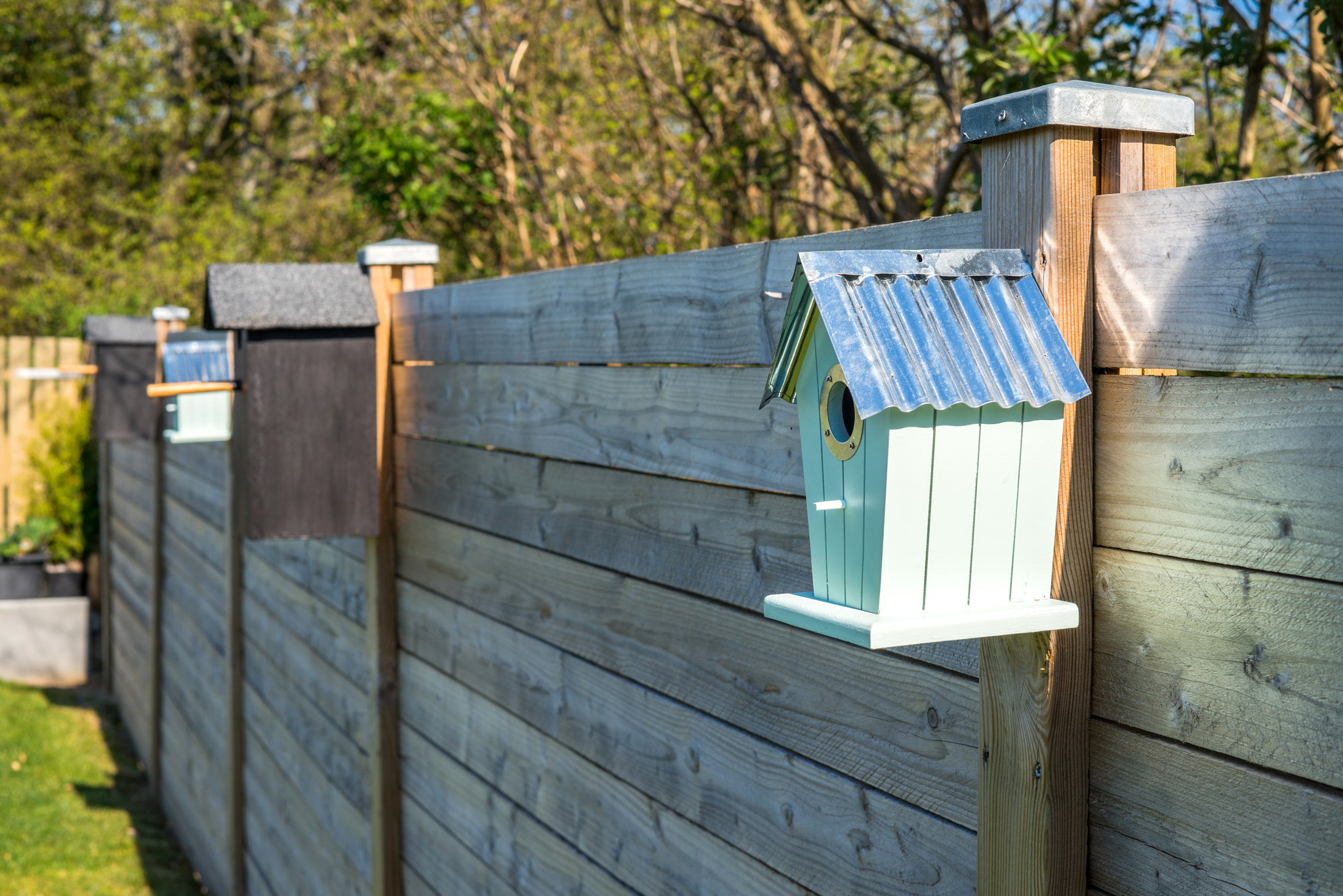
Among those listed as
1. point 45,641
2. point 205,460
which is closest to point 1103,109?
point 205,460

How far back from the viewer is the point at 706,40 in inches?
215

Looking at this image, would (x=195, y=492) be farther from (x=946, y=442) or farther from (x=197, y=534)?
(x=946, y=442)

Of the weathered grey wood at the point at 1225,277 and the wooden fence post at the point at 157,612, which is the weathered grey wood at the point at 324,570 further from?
the wooden fence post at the point at 157,612

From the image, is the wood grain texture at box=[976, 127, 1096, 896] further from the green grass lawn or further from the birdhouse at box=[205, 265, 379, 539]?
the green grass lawn

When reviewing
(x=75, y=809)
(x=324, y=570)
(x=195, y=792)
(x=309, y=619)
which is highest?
(x=324, y=570)

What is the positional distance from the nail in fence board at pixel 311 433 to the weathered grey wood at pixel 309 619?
0.35 m

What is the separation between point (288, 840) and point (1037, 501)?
3.25 meters

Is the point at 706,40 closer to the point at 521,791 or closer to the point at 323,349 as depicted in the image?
the point at 323,349

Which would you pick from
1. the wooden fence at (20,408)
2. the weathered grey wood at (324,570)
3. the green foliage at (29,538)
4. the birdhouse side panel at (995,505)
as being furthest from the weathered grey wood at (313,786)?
the wooden fence at (20,408)

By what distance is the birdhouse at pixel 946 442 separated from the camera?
101cm

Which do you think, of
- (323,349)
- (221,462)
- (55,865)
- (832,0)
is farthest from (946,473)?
(55,865)

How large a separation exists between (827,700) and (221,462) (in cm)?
369

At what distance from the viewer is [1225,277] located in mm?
972

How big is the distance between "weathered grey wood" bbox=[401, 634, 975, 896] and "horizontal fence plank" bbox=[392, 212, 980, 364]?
521 mm
